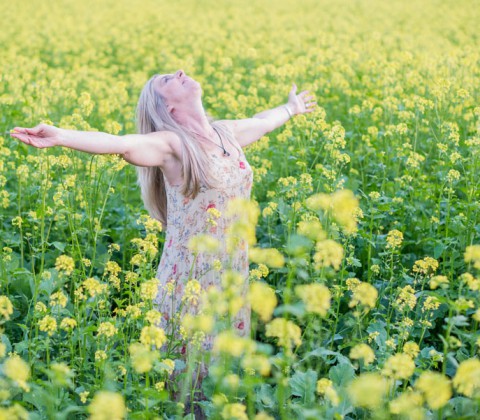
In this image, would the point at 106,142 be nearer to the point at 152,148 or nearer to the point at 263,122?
the point at 152,148

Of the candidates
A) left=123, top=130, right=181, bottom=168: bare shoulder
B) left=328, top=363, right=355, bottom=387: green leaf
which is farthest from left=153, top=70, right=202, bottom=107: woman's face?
left=328, top=363, right=355, bottom=387: green leaf

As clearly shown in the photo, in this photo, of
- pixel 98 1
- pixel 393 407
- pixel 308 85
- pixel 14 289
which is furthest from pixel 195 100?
pixel 98 1

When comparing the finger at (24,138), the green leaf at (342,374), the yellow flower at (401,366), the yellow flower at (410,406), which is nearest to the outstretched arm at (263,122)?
the finger at (24,138)

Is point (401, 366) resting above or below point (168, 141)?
below

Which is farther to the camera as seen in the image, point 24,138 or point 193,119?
point 193,119

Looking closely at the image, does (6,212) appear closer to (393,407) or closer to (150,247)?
(150,247)

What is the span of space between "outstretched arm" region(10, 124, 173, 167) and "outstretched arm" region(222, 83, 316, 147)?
2.15 ft

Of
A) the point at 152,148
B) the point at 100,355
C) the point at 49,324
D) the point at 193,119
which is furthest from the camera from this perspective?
the point at 193,119

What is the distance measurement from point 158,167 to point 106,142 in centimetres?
63

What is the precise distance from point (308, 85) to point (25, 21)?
10.9 meters

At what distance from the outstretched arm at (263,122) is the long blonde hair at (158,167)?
0.19 metres

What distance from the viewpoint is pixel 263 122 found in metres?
4.55

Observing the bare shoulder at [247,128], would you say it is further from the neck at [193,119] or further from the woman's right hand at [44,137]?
the woman's right hand at [44,137]

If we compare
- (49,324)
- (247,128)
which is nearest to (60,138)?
(49,324)
